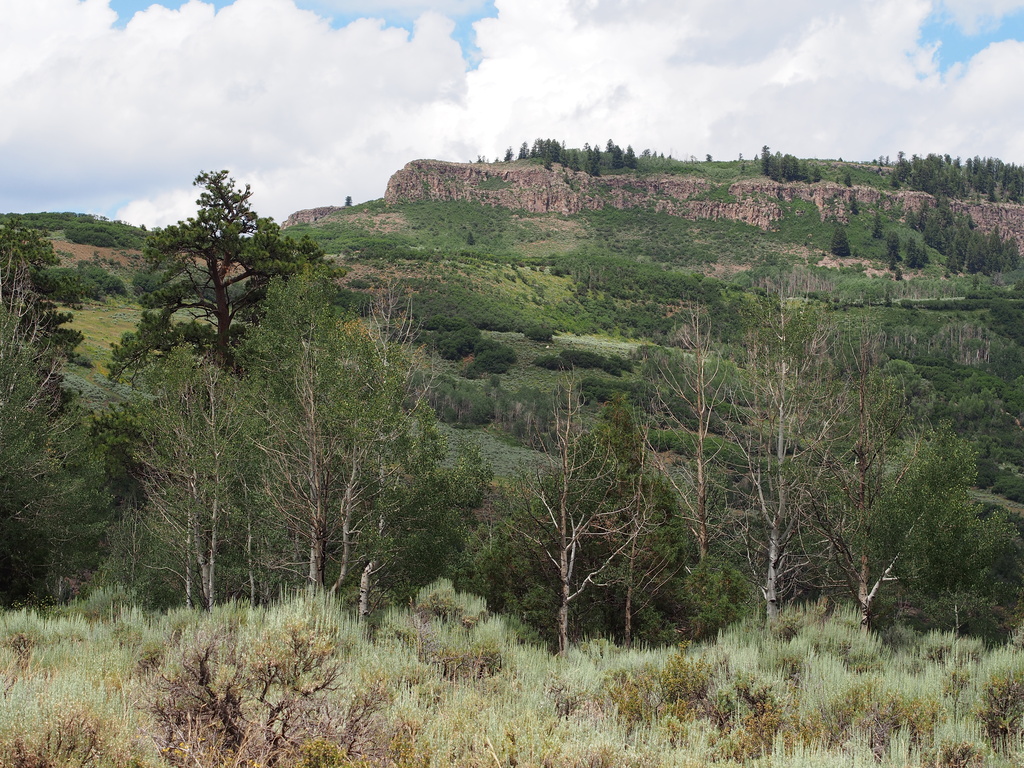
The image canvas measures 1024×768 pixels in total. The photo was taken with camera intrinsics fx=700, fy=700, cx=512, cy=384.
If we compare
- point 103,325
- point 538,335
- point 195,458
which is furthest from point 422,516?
point 538,335

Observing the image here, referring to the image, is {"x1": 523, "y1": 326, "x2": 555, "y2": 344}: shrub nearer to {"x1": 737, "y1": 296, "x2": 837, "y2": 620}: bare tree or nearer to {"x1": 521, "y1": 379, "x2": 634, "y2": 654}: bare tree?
{"x1": 737, "y1": 296, "x2": 837, "y2": 620}: bare tree

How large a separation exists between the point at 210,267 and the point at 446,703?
20156 millimetres

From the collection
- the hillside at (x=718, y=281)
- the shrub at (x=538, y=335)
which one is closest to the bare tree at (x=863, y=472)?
the hillside at (x=718, y=281)

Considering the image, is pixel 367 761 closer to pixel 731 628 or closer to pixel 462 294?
pixel 731 628

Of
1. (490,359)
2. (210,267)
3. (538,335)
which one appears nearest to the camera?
(210,267)

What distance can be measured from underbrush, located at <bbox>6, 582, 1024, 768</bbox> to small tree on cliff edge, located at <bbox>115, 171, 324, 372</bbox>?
557 inches

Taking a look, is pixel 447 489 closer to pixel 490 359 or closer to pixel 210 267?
pixel 210 267

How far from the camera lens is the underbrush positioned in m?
4.83

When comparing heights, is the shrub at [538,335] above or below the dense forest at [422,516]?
above

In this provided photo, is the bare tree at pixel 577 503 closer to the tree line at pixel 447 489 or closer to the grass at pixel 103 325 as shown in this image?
the tree line at pixel 447 489

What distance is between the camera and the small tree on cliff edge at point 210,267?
21.8 meters

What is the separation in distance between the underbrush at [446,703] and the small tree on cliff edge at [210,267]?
1416cm

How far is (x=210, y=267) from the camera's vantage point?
22.8 metres

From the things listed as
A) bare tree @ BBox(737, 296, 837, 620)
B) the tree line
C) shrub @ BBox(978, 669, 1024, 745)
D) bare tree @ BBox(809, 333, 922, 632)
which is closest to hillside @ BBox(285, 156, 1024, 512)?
bare tree @ BBox(737, 296, 837, 620)
